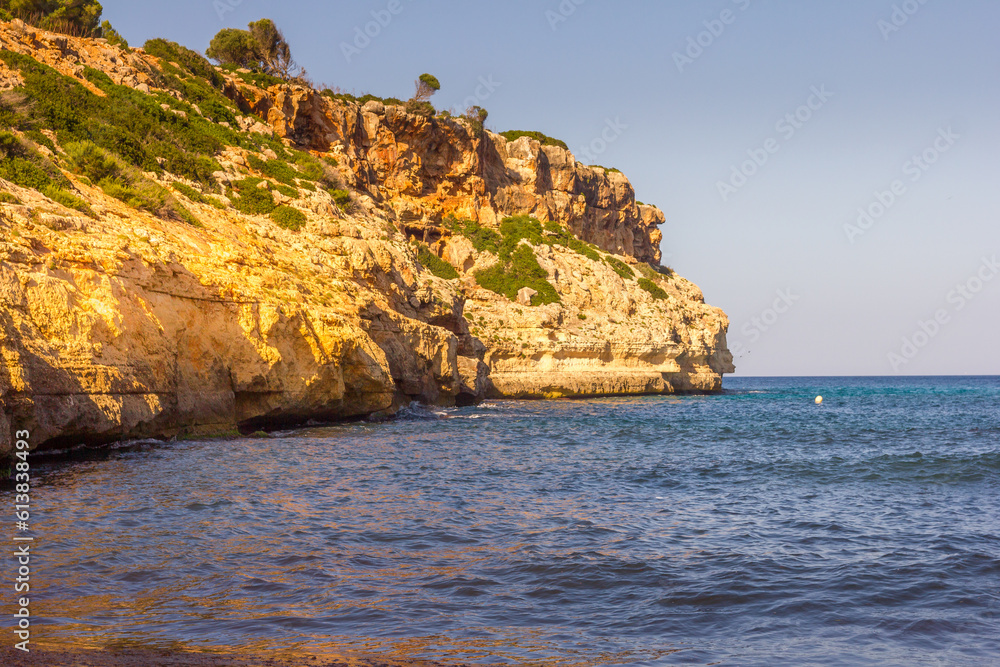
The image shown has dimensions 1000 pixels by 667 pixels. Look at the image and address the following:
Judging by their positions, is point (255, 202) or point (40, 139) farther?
point (255, 202)

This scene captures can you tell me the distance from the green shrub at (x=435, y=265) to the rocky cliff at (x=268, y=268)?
184mm

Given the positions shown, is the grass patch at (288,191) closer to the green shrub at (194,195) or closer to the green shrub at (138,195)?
the green shrub at (194,195)

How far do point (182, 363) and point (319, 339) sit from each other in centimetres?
496

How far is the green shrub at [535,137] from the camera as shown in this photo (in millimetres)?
77500

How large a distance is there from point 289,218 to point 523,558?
82.3 ft

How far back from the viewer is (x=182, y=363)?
58.5 ft

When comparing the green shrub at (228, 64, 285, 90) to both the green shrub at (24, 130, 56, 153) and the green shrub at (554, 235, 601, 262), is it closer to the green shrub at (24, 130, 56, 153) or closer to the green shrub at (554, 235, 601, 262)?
the green shrub at (24, 130, 56, 153)

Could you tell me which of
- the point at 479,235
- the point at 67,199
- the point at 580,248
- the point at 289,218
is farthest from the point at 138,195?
the point at 580,248

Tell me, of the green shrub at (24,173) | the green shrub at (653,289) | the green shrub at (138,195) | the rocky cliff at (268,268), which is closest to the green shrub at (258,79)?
the rocky cliff at (268,268)

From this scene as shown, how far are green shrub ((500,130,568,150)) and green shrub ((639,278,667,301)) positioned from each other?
66.6 ft

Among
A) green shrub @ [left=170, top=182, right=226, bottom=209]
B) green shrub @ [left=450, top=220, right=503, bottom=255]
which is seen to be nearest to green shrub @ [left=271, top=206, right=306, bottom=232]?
green shrub @ [left=170, top=182, right=226, bottom=209]

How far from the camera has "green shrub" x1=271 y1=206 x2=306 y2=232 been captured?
3022 centimetres

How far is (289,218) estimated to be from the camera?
30.4m

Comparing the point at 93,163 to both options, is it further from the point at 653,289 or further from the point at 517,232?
the point at 653,289
